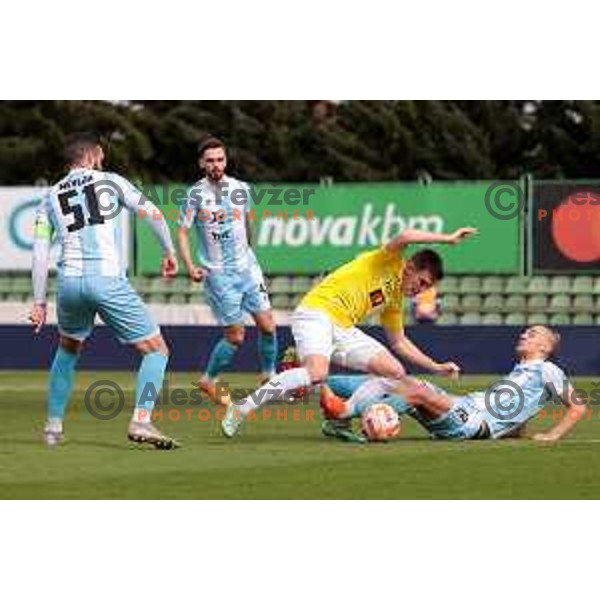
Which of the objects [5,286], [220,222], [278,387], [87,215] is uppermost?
[5,286]

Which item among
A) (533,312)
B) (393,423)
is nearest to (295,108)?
(533,312)

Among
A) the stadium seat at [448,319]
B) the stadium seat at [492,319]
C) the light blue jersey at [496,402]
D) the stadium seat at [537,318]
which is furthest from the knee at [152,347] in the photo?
the stadium seat at [492,319]

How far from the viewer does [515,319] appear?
97.6 ft

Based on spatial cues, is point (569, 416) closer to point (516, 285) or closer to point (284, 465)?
point (284, 465)

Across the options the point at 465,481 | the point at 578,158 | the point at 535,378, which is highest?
the point at 578,158

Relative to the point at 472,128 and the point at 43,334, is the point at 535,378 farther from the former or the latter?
the point at 472,128

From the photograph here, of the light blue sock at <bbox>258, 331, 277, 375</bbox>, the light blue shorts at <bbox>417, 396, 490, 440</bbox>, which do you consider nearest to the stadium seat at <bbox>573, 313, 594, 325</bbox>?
the light blue sock at <bbox>258, 331, 277, 375</bbox>

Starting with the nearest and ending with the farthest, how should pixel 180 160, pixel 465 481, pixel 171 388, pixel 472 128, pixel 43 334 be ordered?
pixel 465 481 < pixel 171 388 < pixel 43 334 < pixel 472 128 < pixel 180 160

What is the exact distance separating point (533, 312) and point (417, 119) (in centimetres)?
1403

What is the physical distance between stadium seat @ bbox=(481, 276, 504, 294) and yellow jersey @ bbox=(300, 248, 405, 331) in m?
15.2

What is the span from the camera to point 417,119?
43125mm

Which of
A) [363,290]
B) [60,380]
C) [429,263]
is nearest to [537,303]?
[363,290]

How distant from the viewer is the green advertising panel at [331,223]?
3005cm

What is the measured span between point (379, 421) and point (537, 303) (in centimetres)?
1498
